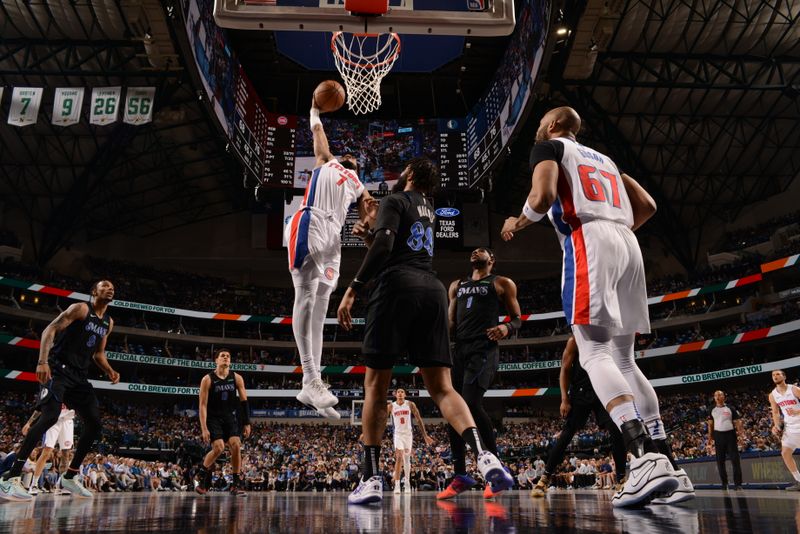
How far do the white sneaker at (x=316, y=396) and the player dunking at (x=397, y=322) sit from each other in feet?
4.36

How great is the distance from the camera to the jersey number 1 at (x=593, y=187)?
3.46 m

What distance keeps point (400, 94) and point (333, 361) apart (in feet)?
51.2

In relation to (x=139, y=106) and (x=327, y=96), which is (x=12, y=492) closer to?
(x=327, y=96)

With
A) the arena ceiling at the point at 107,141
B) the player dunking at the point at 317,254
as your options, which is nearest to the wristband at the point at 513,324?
the player dunking at the point at 317,254

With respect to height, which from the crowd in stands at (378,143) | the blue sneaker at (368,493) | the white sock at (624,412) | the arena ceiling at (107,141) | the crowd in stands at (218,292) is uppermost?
the arena ceiling at (107,141)

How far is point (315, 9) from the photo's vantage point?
5703mm

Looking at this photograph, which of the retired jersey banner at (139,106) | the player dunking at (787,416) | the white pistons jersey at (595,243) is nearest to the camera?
the white pistons jersey at (595,243)

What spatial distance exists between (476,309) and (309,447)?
22877mm

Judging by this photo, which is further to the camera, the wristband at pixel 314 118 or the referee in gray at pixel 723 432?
the referee in gray at pixel 723 432

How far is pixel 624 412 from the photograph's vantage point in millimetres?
3043

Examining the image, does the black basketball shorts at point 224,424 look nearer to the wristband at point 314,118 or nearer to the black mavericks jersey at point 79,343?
the black mavericks jersey at point 79,343

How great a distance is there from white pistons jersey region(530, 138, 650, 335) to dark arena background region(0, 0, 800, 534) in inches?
104

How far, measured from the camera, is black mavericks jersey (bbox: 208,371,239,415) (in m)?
8.02

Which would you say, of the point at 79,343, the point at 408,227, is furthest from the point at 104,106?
the point at 408,227
